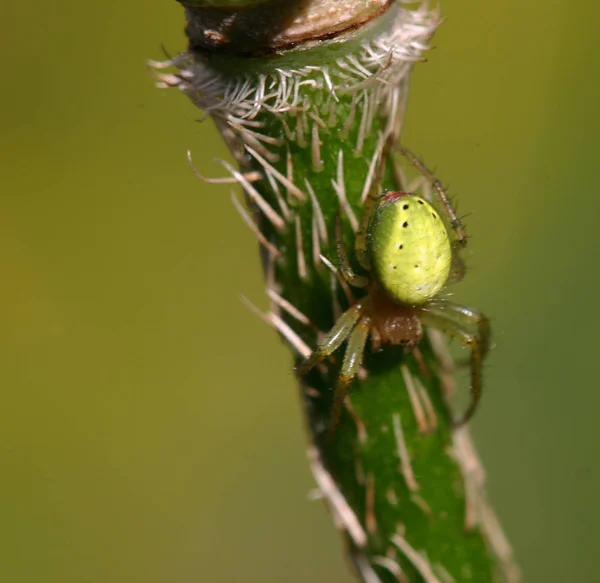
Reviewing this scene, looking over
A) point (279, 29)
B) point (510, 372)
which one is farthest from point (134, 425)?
point (279, 29)

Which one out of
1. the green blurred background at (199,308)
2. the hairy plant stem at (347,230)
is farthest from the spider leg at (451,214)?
the green blurred background at (199,308)

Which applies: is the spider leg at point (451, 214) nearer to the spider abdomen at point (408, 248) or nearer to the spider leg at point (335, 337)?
the spider abdomen at point (408, 248)

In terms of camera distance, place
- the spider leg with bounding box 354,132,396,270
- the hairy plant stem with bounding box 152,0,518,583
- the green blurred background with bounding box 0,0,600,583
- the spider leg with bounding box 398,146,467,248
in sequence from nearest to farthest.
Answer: the hairy plant stem with bounding box 152,0,518,583, the spider leg with bounding box 354,132,396,270, the spider leg with bounding box 398,146,467,248, the green blurred background with bounding box 0,0,600,583

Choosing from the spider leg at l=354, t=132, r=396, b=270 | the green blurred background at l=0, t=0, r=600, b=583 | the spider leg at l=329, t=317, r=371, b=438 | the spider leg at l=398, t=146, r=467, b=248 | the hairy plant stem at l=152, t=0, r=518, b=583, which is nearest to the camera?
the hairy plant stem at l=152, t=0, r=518, b=583

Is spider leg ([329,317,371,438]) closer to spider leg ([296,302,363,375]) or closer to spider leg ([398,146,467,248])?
spider leg ([296,302,363,375])

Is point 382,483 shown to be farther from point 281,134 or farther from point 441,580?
point 281,134

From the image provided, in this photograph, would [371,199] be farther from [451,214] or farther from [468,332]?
[468,332]

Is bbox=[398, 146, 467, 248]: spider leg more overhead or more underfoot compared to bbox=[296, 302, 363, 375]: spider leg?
more overhead

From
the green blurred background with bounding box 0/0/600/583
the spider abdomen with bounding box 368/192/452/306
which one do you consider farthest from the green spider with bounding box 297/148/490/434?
the green blurred background with bounding box 0/0/600/583

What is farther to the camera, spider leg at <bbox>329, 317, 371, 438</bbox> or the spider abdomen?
spider leg at <bbox>329, 317, 371, 438</bbox>
